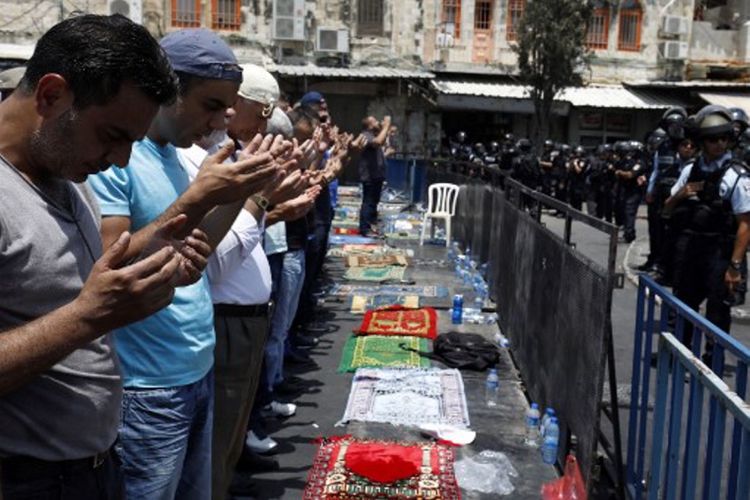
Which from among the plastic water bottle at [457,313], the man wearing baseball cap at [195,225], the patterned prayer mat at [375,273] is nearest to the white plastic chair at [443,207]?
the patterned prayer mat at [375,273]

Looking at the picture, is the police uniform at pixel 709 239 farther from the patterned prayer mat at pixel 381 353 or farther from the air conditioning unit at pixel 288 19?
the air conditioning unit at pixel 288 19

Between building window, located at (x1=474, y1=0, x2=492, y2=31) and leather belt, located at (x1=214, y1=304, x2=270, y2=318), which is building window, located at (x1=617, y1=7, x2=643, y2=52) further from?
leather belt, located at (x1=214, y1=304, x2=270, y2=318)

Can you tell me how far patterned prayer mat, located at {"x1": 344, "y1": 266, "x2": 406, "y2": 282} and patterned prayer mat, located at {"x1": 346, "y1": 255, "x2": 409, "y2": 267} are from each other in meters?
0.20

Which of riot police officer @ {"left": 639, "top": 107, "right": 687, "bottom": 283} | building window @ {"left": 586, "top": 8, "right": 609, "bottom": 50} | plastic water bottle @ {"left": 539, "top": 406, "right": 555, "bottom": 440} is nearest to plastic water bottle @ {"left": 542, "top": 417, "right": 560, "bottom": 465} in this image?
plastic water bottle @ {"left": 539, "top": 406, "right": 555, "bottom": 440}

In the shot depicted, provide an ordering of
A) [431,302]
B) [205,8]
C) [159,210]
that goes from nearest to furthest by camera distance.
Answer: [159,210]
[431,302]
[205,8]

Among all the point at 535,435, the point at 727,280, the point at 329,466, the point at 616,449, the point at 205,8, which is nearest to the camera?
the point at 616,449

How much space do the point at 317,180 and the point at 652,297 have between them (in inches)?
87.3

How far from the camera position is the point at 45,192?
1721 millimetres

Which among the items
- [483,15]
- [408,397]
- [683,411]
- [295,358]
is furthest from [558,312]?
[483,15]

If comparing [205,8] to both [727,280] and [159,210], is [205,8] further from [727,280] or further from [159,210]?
[159,210]

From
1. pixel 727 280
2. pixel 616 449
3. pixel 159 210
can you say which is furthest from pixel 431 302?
pixel 159 210

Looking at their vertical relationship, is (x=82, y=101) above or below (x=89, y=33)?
below

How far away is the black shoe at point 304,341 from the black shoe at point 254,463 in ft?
8.02

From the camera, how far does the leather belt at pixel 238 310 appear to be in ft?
11.3
